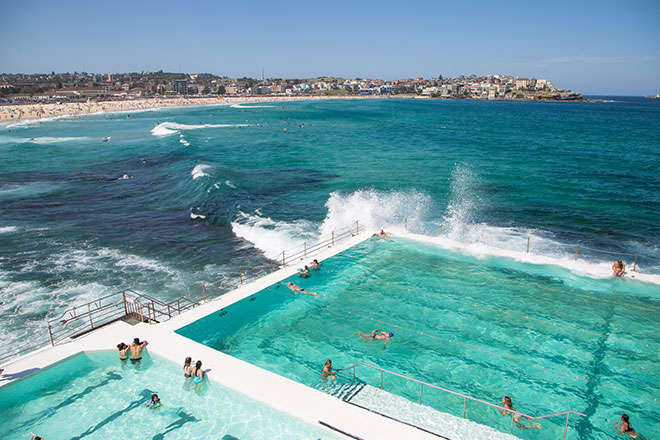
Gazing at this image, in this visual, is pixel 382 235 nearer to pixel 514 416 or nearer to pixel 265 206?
pixel 265 206

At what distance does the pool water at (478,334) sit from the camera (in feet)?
39.8

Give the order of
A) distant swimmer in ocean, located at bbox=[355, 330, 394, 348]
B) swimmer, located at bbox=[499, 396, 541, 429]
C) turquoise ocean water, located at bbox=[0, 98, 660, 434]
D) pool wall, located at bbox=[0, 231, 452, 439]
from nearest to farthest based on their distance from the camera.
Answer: pool wall, located at bbox=[0, 231, 452, 439] < swimmer, located at bbox=[499, 396, 541, 429] < distant swimmer in ocean, located at bbox=[355, 330, 394, 348] < turquoise ocean water, located at bbox=[0, 98, 660, 434]

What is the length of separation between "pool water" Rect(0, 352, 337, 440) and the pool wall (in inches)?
9.4

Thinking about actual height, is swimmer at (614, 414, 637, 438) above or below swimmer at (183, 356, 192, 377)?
below

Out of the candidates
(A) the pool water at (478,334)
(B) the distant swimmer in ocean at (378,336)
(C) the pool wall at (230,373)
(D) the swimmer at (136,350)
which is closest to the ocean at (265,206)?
(A) the pool water at (478,334)

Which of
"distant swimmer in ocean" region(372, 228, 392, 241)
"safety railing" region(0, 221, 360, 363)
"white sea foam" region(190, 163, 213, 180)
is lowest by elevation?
"safety railing" region(0, 221, 360, 363)

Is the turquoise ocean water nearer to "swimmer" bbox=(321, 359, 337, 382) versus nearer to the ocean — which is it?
the ocean

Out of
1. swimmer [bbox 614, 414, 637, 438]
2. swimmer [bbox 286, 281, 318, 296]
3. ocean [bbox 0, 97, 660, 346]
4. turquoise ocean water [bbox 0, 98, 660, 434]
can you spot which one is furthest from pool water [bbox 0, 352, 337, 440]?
swimmer [bbox 614, 414, 637, 438]

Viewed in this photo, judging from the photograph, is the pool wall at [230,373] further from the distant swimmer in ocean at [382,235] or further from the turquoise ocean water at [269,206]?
the distant swimmer in ocean at [382,235]

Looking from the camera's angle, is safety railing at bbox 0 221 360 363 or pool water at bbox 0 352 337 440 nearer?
pool water at bbox 0 352 337 440

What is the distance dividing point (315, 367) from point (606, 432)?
8.18 meters

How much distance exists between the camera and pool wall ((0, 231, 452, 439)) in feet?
33.5

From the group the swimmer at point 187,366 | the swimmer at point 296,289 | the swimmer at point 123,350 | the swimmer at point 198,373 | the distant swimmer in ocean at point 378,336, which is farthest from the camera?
the swimmer at point 296,289

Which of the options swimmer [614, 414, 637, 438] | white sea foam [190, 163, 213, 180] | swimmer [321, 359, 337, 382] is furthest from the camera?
white sea foam [190, 163, 213, 180]
